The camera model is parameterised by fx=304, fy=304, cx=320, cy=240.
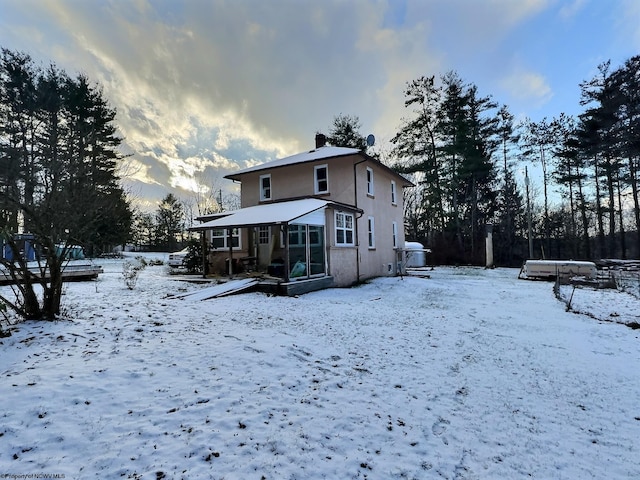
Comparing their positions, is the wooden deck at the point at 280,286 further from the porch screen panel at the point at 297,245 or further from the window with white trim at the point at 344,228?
the window with white trim at the point at 344,228

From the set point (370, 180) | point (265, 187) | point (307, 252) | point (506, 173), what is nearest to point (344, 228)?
point (307, 252)

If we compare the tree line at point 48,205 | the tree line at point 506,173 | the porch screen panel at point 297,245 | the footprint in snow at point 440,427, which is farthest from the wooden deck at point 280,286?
the tree line at point 506,173

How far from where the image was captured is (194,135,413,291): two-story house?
12.2 meters

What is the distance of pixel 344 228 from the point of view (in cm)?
1351

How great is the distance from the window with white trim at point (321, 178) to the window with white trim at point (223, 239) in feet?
14.7

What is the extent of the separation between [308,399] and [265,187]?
13.8m

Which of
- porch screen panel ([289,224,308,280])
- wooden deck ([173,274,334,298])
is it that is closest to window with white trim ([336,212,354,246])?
porch screen panel ([289,224,308,280])

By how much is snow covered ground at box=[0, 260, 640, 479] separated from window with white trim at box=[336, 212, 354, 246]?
6.59 meters

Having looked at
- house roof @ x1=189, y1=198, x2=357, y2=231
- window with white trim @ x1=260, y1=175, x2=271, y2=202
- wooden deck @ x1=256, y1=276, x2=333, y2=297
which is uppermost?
window with white trim @ x1=260, y1=175, x2=271, y2=202

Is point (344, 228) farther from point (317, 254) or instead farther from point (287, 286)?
point (287, 286)

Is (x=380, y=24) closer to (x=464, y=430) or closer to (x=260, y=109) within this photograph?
(x=260, y=109)

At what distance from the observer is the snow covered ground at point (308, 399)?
2477mm

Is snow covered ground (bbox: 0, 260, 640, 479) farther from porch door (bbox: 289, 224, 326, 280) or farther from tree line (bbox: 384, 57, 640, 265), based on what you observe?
tree line (bbox: 384, 57, 640, 265)

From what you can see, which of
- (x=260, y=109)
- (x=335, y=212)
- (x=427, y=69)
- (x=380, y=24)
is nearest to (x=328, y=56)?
(x=380, y=24)
